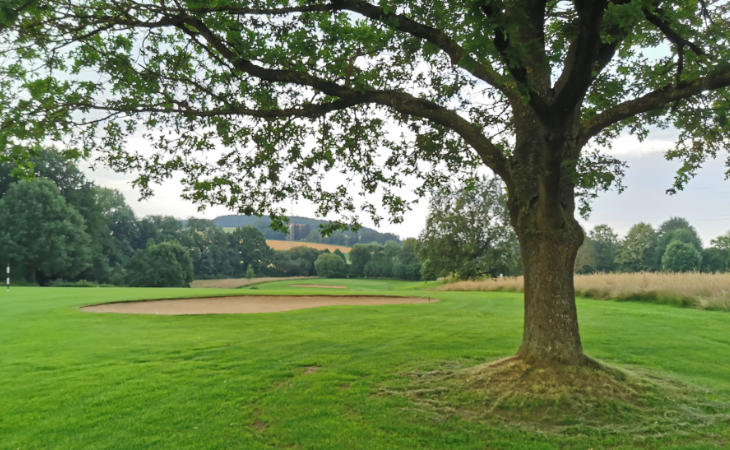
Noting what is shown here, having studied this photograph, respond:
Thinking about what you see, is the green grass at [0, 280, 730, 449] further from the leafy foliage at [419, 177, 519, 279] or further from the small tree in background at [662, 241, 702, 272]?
the small tree in background at [662, 241, 702, 272]

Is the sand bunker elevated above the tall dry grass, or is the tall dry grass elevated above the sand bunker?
the tall dry grass

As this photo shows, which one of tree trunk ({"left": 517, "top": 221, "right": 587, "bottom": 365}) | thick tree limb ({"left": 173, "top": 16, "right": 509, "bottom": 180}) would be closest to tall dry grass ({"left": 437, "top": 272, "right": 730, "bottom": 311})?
tree trunk ({"left": 517, "top": 221, "right": 587, "bottom": 365})

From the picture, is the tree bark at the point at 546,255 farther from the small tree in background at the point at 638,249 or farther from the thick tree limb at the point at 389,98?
the small tree in background at the point at 638,249

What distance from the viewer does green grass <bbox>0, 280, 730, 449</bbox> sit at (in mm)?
4520

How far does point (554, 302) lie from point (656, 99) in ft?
11.6

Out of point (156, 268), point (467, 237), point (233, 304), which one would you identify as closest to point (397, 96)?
point (233, 304)

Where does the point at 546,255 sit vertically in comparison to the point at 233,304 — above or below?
above

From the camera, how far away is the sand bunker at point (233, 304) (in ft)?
61.4

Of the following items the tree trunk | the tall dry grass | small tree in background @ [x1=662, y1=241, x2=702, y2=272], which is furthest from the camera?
small tree in background @ [x1=662, y1=241, x2=702, y2=272]

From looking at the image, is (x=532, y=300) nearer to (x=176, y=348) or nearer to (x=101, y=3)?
(x=176, y=348)

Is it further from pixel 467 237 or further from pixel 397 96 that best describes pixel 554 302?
pixel 467 237

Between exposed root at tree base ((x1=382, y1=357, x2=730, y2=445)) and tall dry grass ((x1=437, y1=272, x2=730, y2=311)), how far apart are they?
43.5ft

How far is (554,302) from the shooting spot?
6227mm

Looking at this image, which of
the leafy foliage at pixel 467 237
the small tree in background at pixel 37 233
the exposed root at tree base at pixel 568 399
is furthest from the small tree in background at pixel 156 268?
the exposed root at tree base at pixel 568 399
